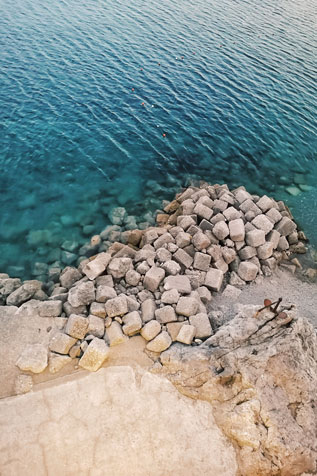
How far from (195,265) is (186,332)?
4.03 metres

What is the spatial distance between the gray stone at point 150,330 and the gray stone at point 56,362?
2.52 metres

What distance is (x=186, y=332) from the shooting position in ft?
37.9

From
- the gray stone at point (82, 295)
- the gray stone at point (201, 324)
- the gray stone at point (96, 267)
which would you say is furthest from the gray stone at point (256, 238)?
the gray stone at point (82, 295)

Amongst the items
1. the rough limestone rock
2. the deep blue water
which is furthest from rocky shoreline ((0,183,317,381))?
the deep blue water

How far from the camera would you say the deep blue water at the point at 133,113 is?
1944 cm

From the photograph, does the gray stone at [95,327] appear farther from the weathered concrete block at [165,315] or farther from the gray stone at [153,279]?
the gray stone at [153,279]

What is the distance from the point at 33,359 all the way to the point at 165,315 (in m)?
4.50

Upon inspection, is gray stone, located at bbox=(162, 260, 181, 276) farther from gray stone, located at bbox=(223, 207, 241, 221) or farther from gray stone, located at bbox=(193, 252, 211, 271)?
gray stone, located at bbox=(223, 207, 241, 221)

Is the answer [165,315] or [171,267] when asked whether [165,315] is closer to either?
[165,315]

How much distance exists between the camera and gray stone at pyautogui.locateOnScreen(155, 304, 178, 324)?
39.8ft

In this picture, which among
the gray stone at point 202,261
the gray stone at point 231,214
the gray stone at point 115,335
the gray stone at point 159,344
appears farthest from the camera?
the gray stone at point 231,214

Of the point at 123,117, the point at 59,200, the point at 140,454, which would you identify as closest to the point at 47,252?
the point at 59,200

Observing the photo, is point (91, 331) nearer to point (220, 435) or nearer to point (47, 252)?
point (220, 435)

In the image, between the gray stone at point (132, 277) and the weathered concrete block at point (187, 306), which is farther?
the gray stone at point (132, 277)
